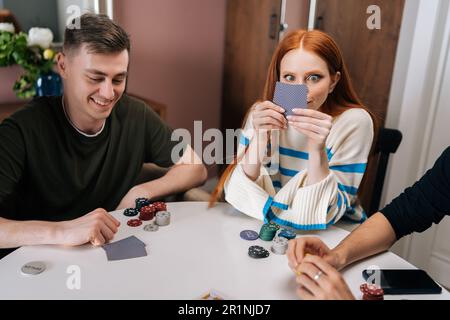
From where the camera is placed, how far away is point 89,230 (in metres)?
1.17

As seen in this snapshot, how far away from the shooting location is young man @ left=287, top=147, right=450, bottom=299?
1016 millimetres

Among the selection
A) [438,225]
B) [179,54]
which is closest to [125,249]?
[438,225]

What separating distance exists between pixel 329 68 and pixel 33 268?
1023 millimetres

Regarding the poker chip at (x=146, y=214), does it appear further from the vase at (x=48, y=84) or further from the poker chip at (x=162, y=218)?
the vase at (x=48, y=84)

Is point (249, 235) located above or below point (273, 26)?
below

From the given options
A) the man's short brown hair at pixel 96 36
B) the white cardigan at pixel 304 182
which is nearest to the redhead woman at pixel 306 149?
the white cardigan at pixel 304 182

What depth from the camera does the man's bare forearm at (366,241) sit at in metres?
1.15

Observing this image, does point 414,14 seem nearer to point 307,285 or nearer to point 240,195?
point 240,195

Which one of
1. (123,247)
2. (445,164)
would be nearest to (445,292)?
(445,164)

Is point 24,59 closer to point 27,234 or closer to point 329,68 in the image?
point 27,234

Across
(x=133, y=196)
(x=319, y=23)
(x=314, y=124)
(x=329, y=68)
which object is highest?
(x=319, y=23)

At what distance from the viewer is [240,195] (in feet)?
4.60

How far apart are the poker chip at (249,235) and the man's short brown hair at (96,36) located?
28.4 inches

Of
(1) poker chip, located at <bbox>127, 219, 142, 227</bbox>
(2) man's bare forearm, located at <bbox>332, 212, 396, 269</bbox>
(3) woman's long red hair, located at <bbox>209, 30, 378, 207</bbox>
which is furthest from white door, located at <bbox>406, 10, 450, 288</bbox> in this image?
(1) poker chip, located at <bbox>127, 219, 142, 227</bbox>
